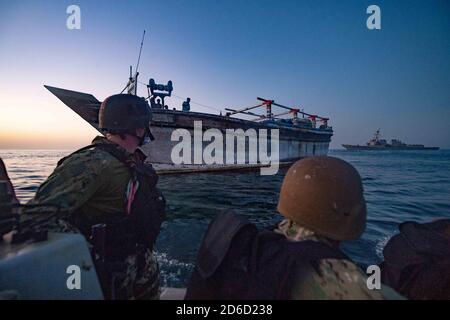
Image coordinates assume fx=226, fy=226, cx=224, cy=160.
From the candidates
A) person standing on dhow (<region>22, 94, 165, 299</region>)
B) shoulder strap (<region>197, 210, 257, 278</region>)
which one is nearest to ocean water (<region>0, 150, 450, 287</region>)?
person standing on dhow (<region>22, 94, 165, 299</region>)

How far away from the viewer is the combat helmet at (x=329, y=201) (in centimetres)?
138

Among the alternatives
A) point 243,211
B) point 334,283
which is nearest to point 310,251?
point 334,283

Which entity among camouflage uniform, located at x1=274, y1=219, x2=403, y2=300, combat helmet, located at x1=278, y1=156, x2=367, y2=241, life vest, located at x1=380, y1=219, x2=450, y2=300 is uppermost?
combat helmet, located at x1=278, y1=156, x2=367, y2=241

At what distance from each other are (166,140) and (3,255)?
1387 centimetres

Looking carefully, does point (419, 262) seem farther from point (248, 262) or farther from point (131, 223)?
point (131, 223)

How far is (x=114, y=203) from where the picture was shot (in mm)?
2049

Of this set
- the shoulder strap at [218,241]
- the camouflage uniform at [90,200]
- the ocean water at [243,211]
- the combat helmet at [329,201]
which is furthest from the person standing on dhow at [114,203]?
the ocean water at [243,211]

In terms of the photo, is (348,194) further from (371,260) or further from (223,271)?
(371,260)

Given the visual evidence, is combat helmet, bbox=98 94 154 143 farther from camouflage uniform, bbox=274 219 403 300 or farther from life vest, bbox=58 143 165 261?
camouflage uniform, bbox=274 219 403 300

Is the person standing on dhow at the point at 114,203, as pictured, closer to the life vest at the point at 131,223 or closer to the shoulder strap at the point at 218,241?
the life vest at the point at 131,223

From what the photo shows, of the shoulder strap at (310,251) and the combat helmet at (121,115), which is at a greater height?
the combat helmet at (121,115)

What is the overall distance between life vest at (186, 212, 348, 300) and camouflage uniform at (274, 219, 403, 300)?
3 centimetres

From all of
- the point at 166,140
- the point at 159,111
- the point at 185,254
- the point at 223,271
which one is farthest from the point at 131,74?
the point at 223,271

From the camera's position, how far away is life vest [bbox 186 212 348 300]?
114 centimetres
